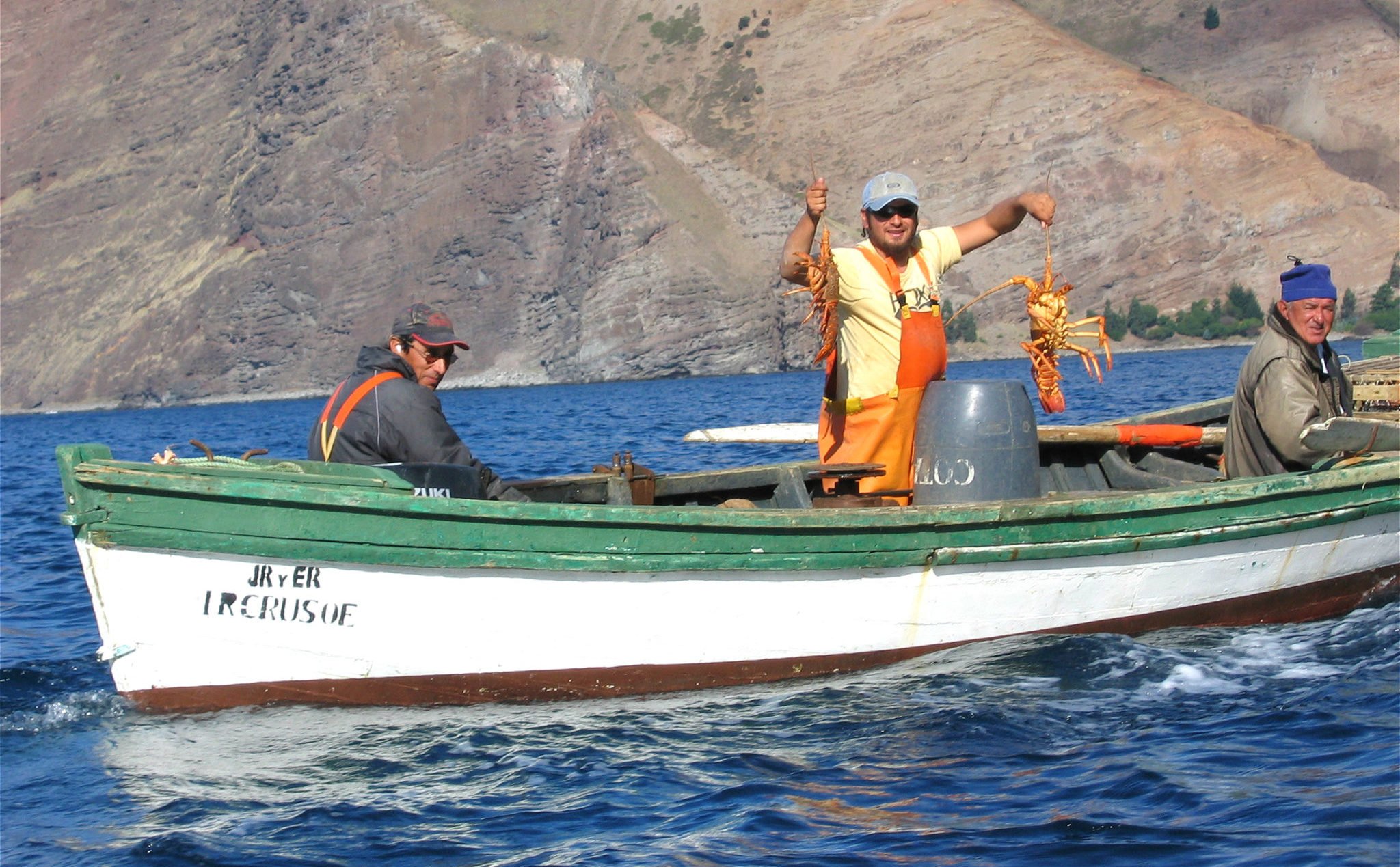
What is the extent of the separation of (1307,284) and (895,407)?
2361 mm

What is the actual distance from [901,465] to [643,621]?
2.01 meters

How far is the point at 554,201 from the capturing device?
9150 cm

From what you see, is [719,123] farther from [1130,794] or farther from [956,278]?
[1130,794]

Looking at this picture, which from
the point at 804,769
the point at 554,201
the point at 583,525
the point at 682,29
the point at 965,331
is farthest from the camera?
the point at 682,29

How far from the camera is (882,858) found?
5.67 metres

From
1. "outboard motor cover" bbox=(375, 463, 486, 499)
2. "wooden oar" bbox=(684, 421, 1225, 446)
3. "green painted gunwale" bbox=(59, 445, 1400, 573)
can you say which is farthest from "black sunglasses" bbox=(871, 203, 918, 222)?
→ "outboard motor cover" bbox=(375, 463, 486, 499)

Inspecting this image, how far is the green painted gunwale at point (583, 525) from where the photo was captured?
22.8 feet

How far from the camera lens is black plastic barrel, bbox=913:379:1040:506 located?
812cm

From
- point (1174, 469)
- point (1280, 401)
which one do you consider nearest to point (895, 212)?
point (1280, 401)

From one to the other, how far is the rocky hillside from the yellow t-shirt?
78502 millimetres

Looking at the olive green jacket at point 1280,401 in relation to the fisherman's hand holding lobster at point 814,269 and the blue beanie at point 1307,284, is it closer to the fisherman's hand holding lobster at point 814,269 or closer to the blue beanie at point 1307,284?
the blue beanie at point 1307,284

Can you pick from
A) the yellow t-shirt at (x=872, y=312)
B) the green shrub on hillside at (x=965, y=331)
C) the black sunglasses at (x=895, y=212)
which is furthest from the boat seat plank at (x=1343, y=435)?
the green shrub on hillside at (x=965, y=331)

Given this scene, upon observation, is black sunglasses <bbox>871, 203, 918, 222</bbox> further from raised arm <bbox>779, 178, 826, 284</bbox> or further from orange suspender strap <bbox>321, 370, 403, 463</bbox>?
orange suspender strap <bbox>321, 370, 403, 463</bbox>

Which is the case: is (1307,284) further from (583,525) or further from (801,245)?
(583,525)
